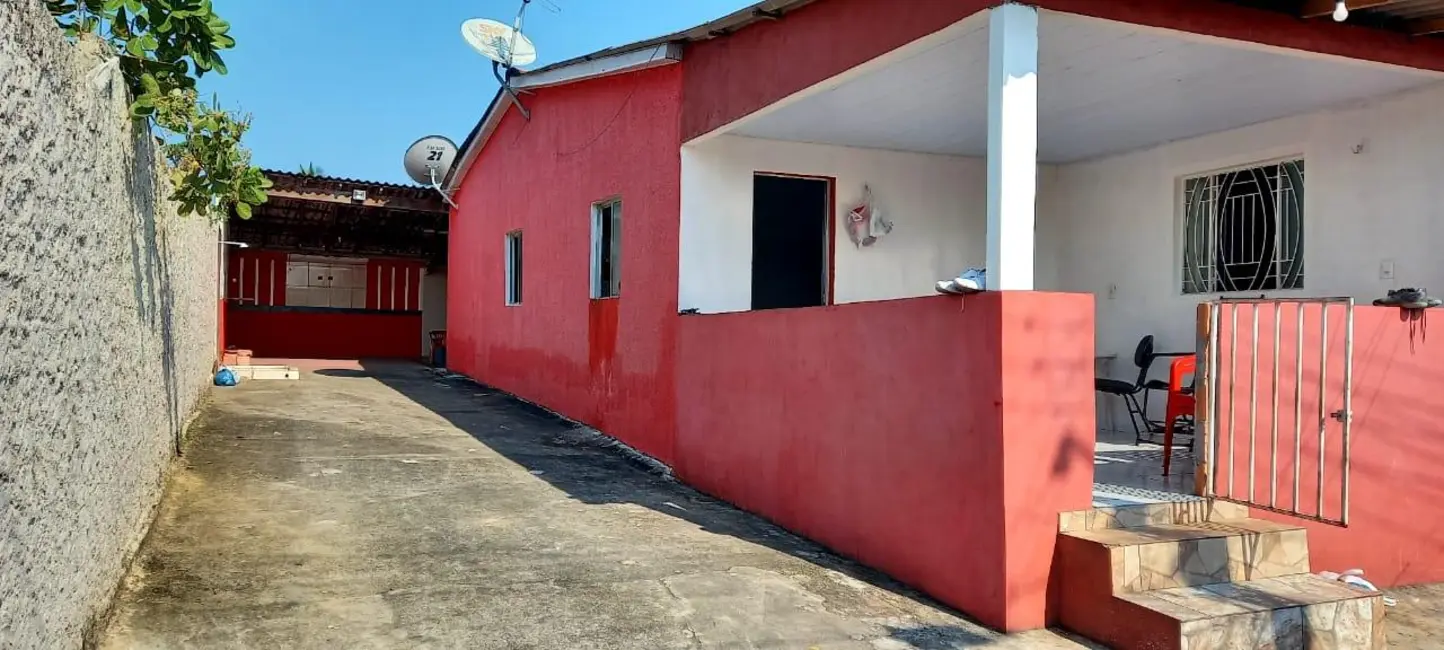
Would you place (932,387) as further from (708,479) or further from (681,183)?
(681,183)

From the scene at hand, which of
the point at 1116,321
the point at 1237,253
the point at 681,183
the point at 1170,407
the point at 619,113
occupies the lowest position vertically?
the point at 1170,407

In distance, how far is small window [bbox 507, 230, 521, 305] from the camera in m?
12.3

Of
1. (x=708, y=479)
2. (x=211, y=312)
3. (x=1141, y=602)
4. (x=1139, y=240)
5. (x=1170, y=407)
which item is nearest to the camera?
(x=1141, y=602)

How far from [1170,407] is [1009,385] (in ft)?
6.69

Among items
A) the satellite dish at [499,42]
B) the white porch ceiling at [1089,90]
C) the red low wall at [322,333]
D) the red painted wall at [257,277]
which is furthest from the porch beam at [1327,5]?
the red painted wall at [257,277]

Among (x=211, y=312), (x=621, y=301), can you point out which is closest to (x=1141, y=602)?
(x=621, y=301)

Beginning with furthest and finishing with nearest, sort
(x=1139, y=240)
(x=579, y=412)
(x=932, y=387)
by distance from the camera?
(x=579, y=412)
(x=1139, y=240)
(x=932, y=387)

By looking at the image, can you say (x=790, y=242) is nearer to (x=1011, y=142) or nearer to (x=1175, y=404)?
(x=1175, y=404)

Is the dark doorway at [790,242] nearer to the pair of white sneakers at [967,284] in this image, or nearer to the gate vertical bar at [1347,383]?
the pair of white sneakers at [967,284]

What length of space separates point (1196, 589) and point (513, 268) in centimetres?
995

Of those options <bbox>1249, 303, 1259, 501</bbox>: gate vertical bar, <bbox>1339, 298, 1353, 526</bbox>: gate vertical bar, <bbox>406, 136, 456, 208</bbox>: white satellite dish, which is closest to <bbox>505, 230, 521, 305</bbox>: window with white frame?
<bbox>406, 136, 456, 208</bbox>: white satellite dish

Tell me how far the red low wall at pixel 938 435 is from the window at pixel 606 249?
2957mm

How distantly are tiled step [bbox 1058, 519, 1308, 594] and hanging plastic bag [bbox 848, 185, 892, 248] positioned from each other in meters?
3.91

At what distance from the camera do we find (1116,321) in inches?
311
